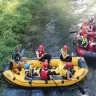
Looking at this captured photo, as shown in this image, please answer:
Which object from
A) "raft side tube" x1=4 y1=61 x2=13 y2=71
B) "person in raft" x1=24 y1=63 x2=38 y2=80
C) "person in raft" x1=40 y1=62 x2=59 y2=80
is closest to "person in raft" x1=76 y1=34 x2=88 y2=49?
"person in raft" x1=40 y1=62 x2=59 y2=80

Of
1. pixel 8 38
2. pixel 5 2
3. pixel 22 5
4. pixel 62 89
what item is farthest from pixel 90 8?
pixel 62 89

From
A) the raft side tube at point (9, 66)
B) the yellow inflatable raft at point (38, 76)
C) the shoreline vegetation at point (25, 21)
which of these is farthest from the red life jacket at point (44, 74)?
the shoreline vegetation at point (25, 21)

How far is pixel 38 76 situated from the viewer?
31.1 feet

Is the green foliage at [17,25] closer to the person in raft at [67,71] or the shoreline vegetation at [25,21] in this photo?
the shoreline vegetation at [25,21]

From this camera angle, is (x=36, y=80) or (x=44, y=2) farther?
(x=44, y=2)

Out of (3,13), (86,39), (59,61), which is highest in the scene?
(3,13)

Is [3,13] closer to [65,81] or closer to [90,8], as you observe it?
[90,8]

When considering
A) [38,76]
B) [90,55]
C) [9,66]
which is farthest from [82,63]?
[9,66]

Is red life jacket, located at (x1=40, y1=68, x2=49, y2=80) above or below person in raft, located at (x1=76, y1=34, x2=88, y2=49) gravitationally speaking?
below

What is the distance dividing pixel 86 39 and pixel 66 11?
6733mm

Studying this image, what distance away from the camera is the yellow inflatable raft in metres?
9.20

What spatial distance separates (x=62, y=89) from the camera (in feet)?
30.9

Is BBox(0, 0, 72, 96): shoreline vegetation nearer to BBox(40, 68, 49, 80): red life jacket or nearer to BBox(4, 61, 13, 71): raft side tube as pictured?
BBox(4, 61, 13, 71): raft side tube

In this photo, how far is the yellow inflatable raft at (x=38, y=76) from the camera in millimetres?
9203
